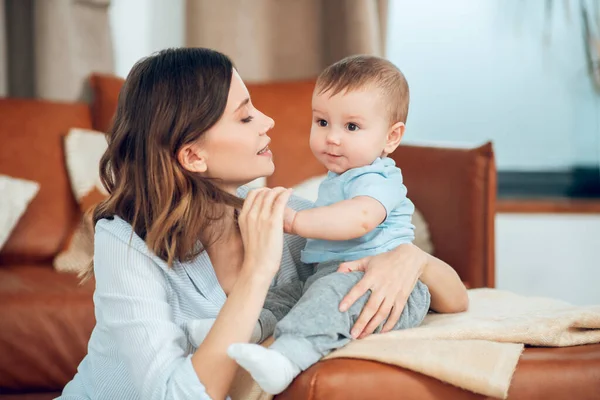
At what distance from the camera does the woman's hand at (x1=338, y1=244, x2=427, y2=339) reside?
1264 mm

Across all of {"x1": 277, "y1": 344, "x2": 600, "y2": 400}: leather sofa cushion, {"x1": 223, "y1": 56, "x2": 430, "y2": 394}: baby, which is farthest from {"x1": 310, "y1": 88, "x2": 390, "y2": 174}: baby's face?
{"x1": 277, "y1": 344, "x2": 600, "y2": 400}: leather sofa cushion

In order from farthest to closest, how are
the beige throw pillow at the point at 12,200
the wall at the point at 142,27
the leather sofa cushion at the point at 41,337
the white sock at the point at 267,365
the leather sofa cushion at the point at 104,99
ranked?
1. the wall at the point at 142,27
2. the leather sofa cushion at the point at 104,99
3. the beige throw pillow at the point at 12,200
4. the leather sofa cushion at the point at 41,337
5. the white sock at the point at 267,365

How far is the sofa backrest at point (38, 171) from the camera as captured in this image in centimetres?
271

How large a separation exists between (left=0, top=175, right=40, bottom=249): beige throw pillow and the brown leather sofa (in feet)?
0.26

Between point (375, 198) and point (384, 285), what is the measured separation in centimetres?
17

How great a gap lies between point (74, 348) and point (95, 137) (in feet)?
3.04

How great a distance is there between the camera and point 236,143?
1441mm

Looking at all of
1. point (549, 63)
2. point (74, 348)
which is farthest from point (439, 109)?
point (74, 348)

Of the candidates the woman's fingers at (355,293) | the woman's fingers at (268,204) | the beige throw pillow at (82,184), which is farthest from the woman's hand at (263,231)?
the beige throw pillow at (82,184)

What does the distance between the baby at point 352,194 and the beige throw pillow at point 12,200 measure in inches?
56.3

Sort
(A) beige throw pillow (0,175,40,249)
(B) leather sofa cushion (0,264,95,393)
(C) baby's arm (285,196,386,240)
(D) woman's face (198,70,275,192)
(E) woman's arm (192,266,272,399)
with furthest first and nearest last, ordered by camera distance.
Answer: (A) beige throw pillow (0,175,40,249)
(B) leather sofa cushion (0,264,95,393)
(D) woman's face (198,70,275,192)
(C) baby's arm (285,196,386,240)
(E) woman's arm (192,266,272,399)

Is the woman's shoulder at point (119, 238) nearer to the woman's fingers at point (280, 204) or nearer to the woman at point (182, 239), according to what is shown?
the woman at point (182, 239)

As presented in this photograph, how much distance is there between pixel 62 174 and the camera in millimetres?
2812

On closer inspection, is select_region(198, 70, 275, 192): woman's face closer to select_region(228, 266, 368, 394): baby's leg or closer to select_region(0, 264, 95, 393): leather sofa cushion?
select_region(228, 266, 368, 394): baby's leg
